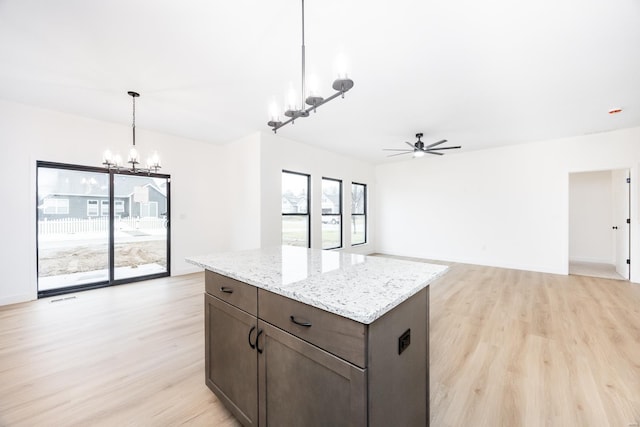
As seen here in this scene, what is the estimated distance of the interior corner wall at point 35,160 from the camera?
3432 millimetres

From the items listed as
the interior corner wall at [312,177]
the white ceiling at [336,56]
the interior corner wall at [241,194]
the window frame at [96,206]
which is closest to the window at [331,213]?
the interior corner wall at [312,177]

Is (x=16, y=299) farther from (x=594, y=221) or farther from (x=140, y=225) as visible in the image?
(x=594, y=221)

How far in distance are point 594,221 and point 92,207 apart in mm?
10614

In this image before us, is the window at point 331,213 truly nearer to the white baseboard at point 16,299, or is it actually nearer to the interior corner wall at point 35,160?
the interior corner wall at point 35,160

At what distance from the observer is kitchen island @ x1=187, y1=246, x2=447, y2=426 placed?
93 cm

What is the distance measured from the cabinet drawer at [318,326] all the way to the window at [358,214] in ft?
19.3

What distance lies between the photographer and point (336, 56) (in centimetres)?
201

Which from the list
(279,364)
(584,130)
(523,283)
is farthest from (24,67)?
(584,130)

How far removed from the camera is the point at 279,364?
1183 mm

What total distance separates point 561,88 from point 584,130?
2.39 metres

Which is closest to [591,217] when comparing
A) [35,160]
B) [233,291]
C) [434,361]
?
[434,361]

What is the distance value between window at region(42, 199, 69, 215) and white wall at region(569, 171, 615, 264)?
A: 34.0 feet

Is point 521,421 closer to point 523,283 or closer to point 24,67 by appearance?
point 523,283

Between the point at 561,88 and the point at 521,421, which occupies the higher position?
the point at 561,88
